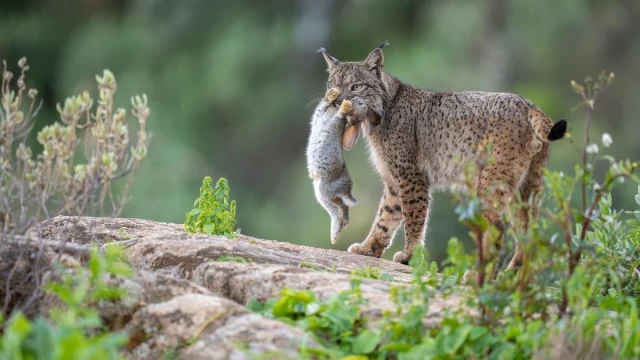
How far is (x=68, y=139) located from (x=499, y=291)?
201 cm

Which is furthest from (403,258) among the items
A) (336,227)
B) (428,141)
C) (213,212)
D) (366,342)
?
(366,342)

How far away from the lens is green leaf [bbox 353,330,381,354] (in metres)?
3.99

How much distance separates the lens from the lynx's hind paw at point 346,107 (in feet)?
25.3

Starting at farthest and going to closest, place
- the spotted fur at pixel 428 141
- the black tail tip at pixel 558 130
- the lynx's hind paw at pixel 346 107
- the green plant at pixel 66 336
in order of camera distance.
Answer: the lynx's hind paw at pixel 346 107, the spotted fur at pixel 428 141, the black tail tip at pixel 558 130, the green plant at pixel 66 336

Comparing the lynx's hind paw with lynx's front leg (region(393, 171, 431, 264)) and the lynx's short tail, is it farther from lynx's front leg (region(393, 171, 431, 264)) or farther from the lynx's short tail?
the lynx's short tail

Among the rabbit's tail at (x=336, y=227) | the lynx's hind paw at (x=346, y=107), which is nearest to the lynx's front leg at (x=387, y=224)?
the rabbit's tail at (x=336, y=227)

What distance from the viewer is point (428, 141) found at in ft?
24.9

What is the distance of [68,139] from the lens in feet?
15.7

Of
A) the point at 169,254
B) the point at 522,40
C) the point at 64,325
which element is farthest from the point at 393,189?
the point at 522,40

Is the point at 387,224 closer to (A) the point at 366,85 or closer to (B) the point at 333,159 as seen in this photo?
(B) the point at 333,159

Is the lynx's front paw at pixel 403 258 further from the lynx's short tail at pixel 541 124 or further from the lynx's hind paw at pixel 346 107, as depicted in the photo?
the lynx's short tail at pixel 541 124

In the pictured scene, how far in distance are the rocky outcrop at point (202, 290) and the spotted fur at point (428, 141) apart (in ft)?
4.68

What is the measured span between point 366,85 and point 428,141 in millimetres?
749

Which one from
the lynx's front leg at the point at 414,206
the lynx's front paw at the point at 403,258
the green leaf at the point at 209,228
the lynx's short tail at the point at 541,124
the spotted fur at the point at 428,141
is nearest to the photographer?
the green leaf at the point at 209,228
